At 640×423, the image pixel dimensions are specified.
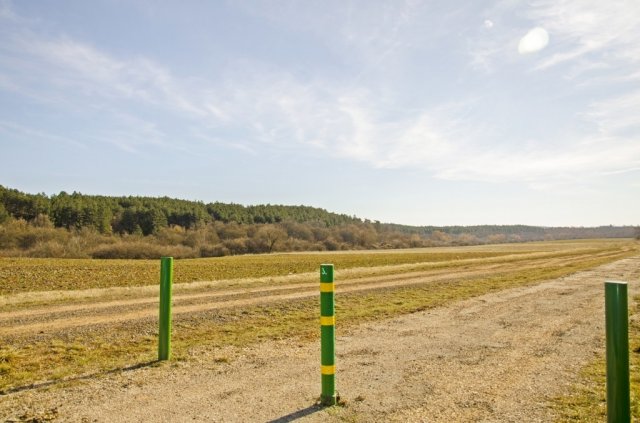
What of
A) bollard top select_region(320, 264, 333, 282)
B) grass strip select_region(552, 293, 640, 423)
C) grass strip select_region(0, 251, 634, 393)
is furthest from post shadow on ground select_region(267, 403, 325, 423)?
grass strip select_region(0, 251, 634, 393)

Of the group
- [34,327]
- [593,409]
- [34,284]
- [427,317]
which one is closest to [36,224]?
[34,284]

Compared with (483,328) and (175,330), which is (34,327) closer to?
(175,330)

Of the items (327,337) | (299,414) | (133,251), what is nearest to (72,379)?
(299,414)

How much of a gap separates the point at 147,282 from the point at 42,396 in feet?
67.7

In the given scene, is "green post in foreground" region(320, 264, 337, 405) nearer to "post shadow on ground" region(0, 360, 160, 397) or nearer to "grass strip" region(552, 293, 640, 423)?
"grass strip" region(552, 293, 640, 423)

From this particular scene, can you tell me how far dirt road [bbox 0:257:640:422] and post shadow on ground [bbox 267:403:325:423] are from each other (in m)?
0.01

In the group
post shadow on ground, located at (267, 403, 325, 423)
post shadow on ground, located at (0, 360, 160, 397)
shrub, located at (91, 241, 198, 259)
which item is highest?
post shadow on ground, located at (267, 403, 325, 423)

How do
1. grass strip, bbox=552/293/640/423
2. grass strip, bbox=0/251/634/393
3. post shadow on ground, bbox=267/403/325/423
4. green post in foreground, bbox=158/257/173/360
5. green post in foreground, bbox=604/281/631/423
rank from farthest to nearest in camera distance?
green post in foreground, bbox=158/257/173/360 < grass strip, bbox=0/251/634/393 < grass strip, bbox=552/293/640/423 < post shadow on ground, bbox=267/403/325/423 < green post in foreground, bbox=604/281/631/423

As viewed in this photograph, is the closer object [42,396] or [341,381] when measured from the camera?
[42,396]

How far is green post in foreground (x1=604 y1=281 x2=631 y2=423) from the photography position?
3.43 meters

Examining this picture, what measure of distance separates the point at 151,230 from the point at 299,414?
105 m

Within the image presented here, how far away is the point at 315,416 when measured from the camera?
15.2ft

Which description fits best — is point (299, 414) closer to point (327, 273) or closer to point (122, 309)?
point (327, 273)

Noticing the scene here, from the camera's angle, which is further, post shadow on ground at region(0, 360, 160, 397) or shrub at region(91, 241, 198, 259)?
shrub at region(91, 241, 198, 259)
